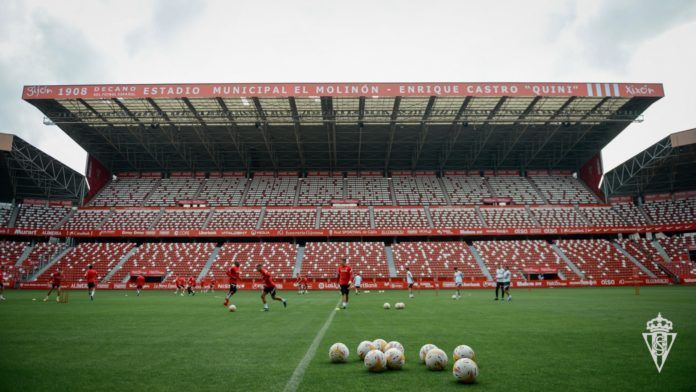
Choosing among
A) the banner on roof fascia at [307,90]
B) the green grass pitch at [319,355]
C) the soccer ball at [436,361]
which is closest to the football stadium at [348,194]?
the banner on roof fascia at [307,90]

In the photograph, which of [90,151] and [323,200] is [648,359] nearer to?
[323,200]

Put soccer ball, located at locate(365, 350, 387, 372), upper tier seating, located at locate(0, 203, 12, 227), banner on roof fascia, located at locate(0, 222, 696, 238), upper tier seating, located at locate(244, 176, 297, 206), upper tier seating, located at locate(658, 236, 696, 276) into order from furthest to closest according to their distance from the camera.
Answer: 1. upper tier seating, located at locate(244, 176, 297, 206)
2. upper tier seating, located at locate(0, 203, 12, 227)
3. banner on roof fascia, located at locate(0, 222, 696, 238)
4. upper tier seating, located at locate(658, 236, 696, 276)
5. soccer ball, located at locate(365, 350, 387, 372)

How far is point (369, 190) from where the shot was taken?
48.2 metres

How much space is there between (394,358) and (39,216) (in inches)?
1987

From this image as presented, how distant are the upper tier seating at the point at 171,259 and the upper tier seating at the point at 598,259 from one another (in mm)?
36780

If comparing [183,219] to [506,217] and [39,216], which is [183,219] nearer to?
[39,216]

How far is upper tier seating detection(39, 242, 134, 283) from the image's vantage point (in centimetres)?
3653

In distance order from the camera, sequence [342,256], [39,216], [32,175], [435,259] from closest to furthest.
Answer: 1. [435,259]
2. [342,256]
3. [32,175]
4. [39,216]

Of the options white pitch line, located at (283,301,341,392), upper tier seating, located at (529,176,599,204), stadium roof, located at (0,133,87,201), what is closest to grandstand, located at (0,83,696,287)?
upper tier seating, located at (529,176,599,204)

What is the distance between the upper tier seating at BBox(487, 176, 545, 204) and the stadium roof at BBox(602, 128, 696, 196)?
8.24 m

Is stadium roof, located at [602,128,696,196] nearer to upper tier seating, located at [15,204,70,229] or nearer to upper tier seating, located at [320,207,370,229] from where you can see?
upper tier seating, located at [320,207,370,229]

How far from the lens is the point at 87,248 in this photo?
1610 inches

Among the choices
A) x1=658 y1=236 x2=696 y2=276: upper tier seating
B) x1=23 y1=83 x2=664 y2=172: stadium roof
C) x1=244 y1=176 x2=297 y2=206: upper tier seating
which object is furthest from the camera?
x1=244 y1=176 x2=297 y2=206: upper tier seating

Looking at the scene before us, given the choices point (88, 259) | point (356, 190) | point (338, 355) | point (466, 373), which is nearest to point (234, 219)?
point (88, 259)
